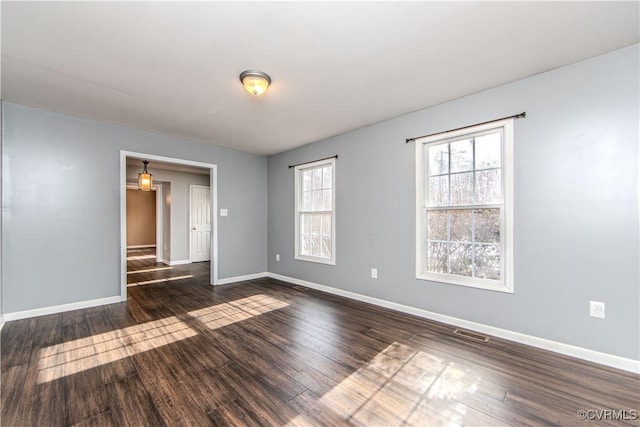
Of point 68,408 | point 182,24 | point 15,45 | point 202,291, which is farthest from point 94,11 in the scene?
point 202,291

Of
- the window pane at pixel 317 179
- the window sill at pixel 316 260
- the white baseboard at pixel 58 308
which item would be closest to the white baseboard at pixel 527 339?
the window sill at pixel 316 260

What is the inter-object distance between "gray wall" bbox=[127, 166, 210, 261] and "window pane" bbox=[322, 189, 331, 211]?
15.2ft

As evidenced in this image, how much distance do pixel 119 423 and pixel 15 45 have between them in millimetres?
2844

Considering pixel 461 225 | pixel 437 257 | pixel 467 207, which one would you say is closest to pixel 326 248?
pixel 437 257

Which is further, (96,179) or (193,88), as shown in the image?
(96,179)

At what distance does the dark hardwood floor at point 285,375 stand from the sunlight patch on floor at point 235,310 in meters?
0.04

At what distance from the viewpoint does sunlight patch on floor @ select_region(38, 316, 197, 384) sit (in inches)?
86.7

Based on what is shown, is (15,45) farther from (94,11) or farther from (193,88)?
(193,88)

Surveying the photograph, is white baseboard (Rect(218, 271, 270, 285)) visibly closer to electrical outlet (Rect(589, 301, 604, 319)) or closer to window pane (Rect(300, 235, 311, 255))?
window pane (Rect(300, 235, 311, 255))

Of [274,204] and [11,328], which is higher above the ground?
[274,204]

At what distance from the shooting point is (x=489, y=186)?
2.85 m

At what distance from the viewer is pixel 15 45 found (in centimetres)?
210

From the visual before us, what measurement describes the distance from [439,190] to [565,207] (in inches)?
44.8

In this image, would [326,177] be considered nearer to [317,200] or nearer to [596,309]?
[317,200]
